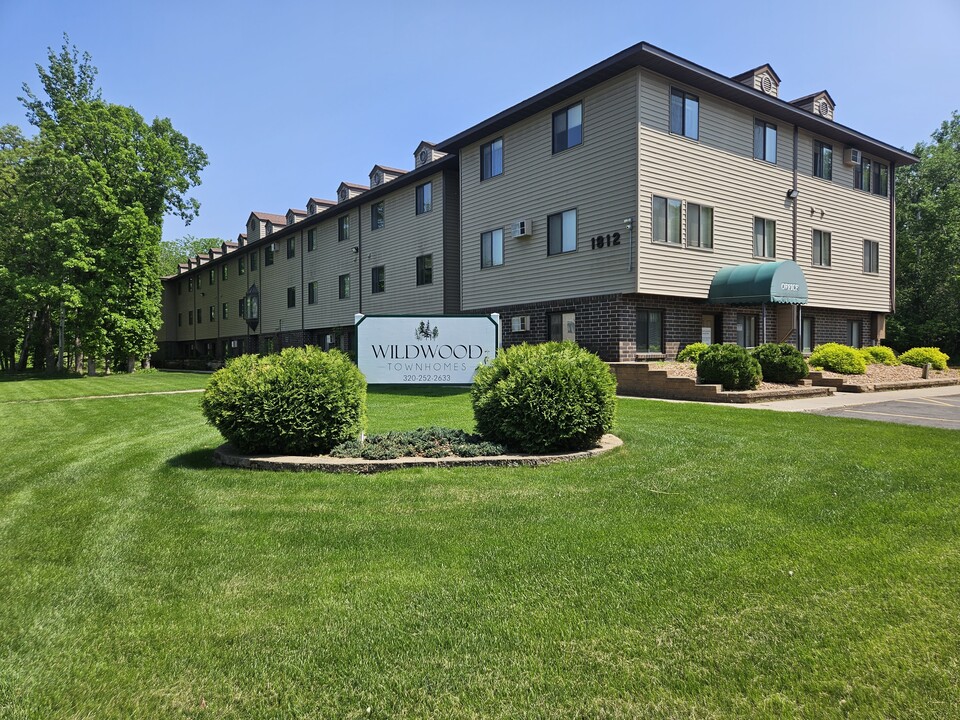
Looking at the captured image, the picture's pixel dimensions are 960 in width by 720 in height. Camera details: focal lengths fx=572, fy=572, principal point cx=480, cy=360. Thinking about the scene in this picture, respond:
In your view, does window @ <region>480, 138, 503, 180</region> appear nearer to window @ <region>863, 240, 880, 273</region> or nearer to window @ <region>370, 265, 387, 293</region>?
window @ <region>370, 265, 387, 293</region>

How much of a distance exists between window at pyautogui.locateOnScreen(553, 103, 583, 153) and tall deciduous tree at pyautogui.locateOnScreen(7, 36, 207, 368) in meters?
23.6

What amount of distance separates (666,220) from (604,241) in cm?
187

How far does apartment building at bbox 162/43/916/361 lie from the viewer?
16344 millimetres

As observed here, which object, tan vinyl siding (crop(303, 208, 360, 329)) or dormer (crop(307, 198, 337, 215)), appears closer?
tan vinyl siding (crop(303, 208, 360, 329))

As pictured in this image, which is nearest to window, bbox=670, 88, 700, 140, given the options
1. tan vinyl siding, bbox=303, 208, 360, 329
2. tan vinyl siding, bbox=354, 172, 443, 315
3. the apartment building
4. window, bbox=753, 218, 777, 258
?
the apartment building

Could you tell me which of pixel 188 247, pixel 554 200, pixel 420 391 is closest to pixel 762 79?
pixel 554 200

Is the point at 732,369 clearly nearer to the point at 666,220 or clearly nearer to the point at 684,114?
the point at 666,220

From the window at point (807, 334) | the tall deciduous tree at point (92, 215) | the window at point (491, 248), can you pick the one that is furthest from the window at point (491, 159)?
the tall deciduous tree at point (92, 215)

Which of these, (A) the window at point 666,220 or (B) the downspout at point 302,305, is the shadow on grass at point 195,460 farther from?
(B) the downspout at point 302,305

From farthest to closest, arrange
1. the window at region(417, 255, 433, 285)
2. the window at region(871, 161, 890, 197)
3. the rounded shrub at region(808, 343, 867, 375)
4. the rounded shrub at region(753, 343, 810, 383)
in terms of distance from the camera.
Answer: the window at region(871, 161, 890, 197) → the window at region(417, 255, 433, 285) → the rounded shrub at region(808, 343, 867, 375) → the rounded shrub at region(753, 343, 810, 383)

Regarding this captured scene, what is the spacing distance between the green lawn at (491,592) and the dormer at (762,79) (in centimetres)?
1674

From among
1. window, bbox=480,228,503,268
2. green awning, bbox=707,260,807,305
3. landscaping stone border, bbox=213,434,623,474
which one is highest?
window, bbox=480,228,503,268

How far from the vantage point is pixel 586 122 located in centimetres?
1727

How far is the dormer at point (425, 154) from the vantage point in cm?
2481
